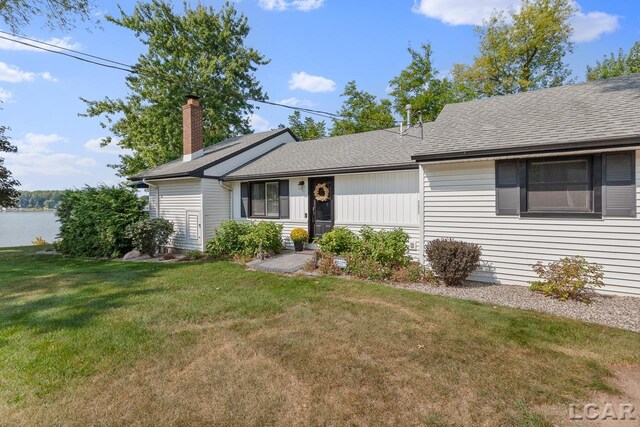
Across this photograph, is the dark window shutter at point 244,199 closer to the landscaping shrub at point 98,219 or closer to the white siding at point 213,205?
the white siding at point 213,205

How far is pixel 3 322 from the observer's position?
4.90m

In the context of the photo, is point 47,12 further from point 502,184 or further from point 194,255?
point 502,184

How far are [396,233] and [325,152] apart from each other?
5.34m

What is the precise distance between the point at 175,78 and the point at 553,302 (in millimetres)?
24049

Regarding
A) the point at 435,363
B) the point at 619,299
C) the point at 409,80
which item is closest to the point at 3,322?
the point at 435,363

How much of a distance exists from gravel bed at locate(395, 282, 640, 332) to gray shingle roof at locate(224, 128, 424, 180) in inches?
137

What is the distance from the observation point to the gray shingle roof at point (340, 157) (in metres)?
9.28

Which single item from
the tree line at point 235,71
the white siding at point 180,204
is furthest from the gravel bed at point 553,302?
the tree line at point 235,71

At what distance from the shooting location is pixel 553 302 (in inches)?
214

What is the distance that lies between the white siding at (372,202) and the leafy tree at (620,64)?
2419cm

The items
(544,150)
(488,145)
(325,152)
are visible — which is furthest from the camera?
(325,152)

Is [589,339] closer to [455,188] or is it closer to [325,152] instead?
[455,188]

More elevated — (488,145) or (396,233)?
(488,145)

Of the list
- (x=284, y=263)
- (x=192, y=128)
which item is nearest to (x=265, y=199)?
(x=284, y=263)
